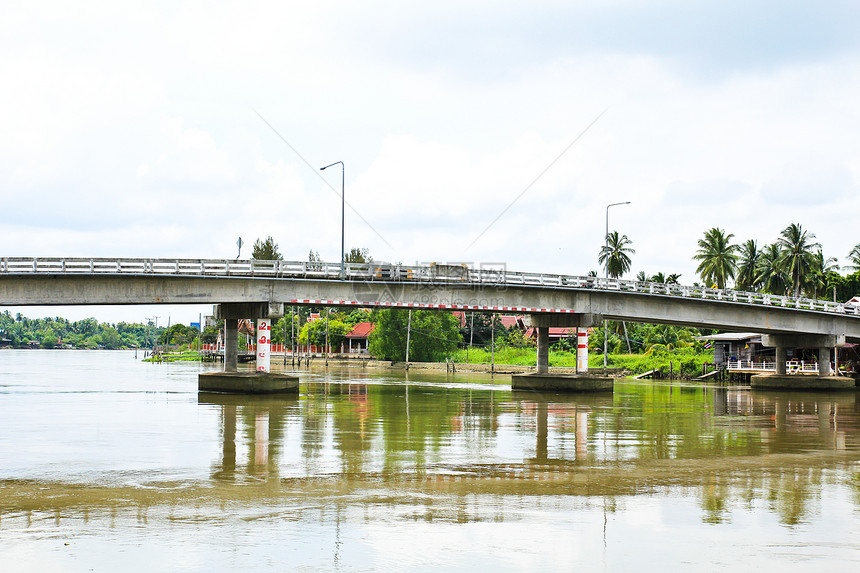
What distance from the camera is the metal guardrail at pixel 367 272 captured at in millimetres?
44219

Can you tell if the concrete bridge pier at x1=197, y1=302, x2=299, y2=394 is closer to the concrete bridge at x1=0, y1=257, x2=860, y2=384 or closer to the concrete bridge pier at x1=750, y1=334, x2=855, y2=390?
the concrete bridge at x1=0, y1=257, x2=860, y2=384

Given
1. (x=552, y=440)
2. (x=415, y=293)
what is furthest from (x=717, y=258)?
(x=552, y=440)

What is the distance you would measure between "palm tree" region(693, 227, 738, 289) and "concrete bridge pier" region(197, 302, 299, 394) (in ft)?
237

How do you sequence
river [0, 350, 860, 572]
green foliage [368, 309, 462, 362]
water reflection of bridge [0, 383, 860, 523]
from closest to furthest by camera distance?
river [0, 350, 860, 572] → water reflection of bridge [0, 383, 860, 523] → green foliage [368, 309, 462, 362]

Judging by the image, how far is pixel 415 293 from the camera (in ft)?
174

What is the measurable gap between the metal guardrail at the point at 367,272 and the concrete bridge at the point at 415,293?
6cm

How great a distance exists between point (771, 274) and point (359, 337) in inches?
2884

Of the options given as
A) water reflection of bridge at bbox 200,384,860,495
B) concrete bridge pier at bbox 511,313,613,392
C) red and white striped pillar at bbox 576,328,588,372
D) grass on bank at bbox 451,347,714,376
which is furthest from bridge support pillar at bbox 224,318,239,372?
grass on bank at bbox 451,347,714,376

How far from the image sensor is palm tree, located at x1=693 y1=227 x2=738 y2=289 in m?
106

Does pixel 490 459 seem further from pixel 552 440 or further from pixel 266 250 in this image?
pixel 266 250

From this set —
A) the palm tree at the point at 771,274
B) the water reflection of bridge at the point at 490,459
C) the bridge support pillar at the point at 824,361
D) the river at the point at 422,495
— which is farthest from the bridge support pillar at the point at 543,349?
the palm tree at the point at 771,274

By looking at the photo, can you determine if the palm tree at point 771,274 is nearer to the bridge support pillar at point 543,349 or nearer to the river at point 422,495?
the bridge support pillar at point 543,349

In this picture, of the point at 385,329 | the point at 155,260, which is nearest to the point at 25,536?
the point at 155,260

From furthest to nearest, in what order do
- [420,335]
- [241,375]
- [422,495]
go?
[420,335] < [241,375] < [422,495]
